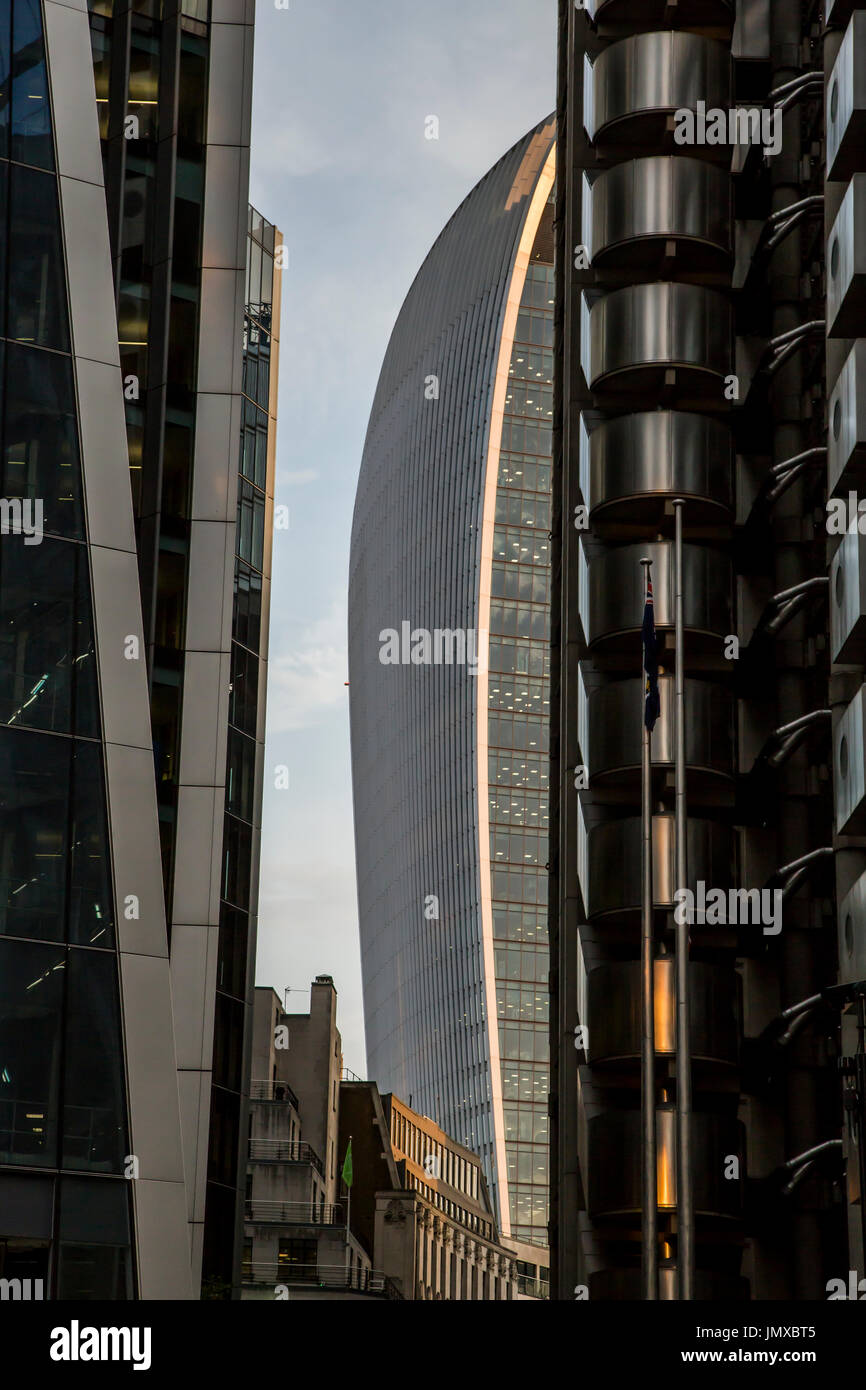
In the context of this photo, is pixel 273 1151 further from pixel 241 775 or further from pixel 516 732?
pixel 516 732

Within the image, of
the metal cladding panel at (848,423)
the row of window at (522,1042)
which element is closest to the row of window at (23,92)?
the metal cladding panel at (848,423)

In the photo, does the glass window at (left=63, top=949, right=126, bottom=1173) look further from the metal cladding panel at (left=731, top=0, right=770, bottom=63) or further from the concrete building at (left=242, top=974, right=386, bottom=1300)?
the concrete building at (left=242, top=974, right=386, bottom=1300)

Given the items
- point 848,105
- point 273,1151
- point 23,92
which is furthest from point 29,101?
point 273,1151

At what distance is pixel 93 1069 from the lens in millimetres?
20500

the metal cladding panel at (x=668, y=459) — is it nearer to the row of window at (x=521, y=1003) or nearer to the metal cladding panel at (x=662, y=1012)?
the metal cladding panel at (x=662, y=1012)

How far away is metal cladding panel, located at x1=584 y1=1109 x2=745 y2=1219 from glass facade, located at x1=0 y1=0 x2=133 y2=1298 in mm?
15198

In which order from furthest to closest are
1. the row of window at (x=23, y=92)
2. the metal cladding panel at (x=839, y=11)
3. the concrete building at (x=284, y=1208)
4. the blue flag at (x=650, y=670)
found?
the concrete building at (x=284, y=1208)
the metal cladding panel at (x=839, y=11)
the blue flag at (x=650, y=670)
the row of window at (x=23, y=92)

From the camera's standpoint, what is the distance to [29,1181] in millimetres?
19812

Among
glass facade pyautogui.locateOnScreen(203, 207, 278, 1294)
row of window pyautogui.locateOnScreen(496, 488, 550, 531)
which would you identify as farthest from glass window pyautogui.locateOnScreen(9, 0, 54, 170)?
row of window pyautogui.locateOnScreen(496, 488, 550, 531)

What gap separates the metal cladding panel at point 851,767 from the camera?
27.0 meters

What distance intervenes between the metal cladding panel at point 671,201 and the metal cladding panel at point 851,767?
13.8 meters

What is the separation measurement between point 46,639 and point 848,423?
13.0 metres

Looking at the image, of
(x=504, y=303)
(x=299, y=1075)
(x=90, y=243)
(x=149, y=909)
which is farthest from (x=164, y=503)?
(x=504, y=303)
